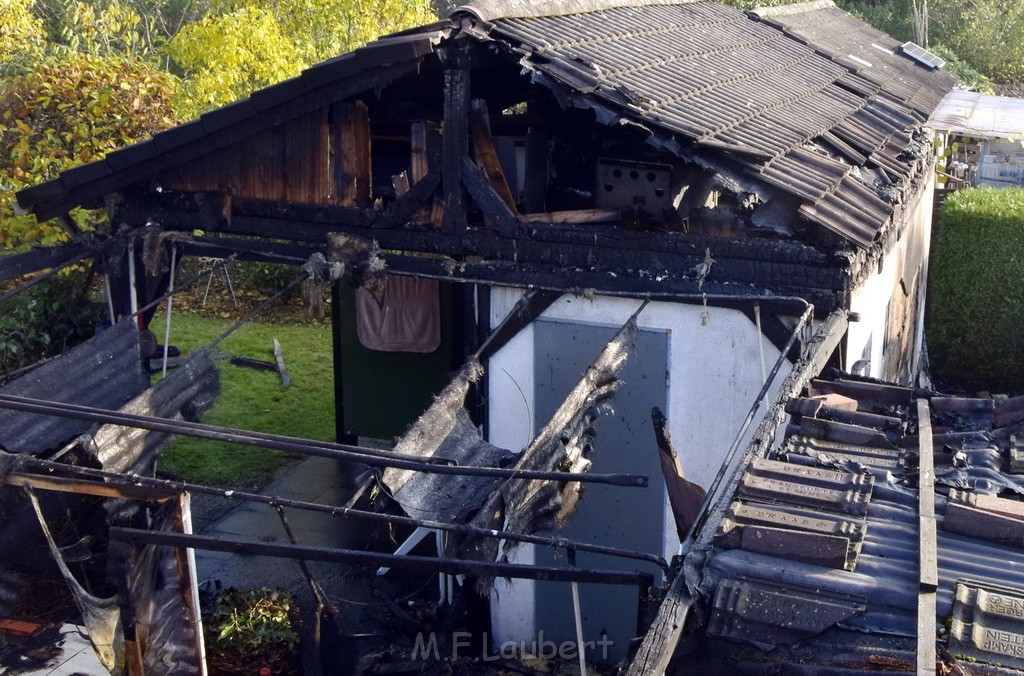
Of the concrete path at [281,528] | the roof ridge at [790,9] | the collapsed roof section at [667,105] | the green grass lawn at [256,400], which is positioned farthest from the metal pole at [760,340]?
the roof ridge at [790,9]

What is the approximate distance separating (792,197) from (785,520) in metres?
3.24

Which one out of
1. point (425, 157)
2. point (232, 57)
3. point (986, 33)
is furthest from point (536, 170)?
point (986, 33)

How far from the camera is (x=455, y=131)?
784 centimetres

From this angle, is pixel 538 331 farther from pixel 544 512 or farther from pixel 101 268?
pixel 101 268

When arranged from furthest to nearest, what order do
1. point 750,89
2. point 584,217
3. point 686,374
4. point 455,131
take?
point 750,89 < point 686,374 < point 584,217 < point 455,131

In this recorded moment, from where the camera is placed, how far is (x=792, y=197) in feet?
23.2

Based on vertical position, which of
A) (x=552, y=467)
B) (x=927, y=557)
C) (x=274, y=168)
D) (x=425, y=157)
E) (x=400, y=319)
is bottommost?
(x=400, y=319)

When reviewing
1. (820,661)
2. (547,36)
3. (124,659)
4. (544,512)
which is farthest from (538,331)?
(820,661)

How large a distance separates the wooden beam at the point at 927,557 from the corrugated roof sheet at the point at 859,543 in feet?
0.24

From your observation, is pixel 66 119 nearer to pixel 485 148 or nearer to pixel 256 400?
pixel 256 400

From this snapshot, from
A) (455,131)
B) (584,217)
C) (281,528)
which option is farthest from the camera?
(281,528)

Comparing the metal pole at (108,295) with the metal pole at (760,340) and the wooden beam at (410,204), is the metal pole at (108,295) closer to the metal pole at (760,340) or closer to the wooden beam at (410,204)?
the wooden beam at (410,204)

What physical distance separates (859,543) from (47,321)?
33.2ft

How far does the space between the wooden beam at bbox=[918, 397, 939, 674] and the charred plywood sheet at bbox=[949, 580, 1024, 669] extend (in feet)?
0.39
